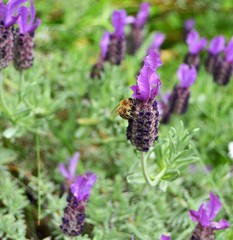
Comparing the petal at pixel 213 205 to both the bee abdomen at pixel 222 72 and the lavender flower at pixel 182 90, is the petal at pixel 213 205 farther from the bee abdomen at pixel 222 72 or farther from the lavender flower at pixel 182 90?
the bee abdomen at pixel 222 72

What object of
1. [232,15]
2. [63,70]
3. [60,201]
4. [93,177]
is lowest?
[60,201]

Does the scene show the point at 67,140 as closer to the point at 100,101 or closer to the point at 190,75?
the point at 100,101

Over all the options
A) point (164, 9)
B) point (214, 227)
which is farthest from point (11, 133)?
point (164, 9)

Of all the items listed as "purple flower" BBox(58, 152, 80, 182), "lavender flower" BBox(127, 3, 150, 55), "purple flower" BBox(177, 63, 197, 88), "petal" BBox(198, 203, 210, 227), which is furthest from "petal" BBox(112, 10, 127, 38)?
"petal" BBox(198, 203, 210, 227)

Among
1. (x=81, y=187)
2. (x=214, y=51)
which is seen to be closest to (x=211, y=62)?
(x=214, y=51)

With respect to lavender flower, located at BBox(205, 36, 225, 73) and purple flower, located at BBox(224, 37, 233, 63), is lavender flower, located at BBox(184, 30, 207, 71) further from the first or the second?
purple flower, located at BBox(224, 37, 233, 63)

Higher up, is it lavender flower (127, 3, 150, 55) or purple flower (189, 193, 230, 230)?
lavender flower (127, 3, 150, 55)
